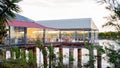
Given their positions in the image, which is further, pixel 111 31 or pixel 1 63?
pixel 1 63

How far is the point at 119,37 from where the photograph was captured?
13.1 ft

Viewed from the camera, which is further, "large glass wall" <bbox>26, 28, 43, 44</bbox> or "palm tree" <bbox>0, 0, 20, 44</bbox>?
"large glass wall" <bbox>26, 28, 43, 44</bbox>

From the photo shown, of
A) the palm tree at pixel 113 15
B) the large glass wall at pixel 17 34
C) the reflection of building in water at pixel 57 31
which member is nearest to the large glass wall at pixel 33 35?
the reflection of building in water at pixel 57 31

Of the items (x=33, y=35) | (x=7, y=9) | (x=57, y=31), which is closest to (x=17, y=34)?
(x=33, y=35)

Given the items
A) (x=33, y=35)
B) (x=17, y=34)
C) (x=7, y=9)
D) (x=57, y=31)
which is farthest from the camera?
(x=57, y=31)

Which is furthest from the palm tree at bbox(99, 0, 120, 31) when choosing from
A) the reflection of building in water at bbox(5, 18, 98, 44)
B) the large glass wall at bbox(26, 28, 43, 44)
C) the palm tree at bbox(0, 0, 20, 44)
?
the large glass wall at bbox(26, 28, 43, 44)

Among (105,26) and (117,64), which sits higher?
(105,26)

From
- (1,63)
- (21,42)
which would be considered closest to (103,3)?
(1,63)

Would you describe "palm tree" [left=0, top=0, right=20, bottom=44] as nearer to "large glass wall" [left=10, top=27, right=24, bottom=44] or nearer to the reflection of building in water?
the reflection of building in water

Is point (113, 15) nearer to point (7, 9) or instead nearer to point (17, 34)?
point (7, 9)

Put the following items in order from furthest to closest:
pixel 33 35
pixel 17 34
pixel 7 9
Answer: pixel 33 35
pixel 17 34
pixel 7 9

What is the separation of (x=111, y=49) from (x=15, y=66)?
3.29 m

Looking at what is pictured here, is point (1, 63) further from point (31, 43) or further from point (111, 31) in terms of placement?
point (31, 43)

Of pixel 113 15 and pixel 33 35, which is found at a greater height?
pixel 113 15
